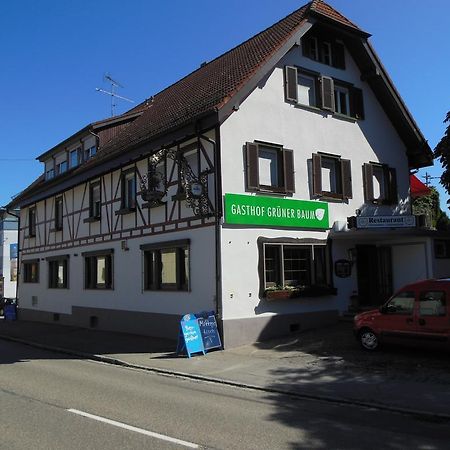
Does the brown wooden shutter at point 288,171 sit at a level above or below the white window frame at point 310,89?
below

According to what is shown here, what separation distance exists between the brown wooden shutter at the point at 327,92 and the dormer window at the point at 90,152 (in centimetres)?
1026

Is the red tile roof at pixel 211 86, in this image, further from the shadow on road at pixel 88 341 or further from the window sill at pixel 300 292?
the shadow on road at pixel 88 341

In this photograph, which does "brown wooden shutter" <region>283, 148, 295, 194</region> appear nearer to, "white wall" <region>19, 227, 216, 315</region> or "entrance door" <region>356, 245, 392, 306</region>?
"white wall" <region>19, 227, 216, 315</region>

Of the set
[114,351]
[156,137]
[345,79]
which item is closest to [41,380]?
[114,351]

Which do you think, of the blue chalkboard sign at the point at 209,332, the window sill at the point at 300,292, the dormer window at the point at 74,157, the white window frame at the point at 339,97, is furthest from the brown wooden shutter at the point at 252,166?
the dormer window at the point at 74,157

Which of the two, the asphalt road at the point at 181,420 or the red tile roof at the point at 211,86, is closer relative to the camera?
the asphalt road at the point at 181,420

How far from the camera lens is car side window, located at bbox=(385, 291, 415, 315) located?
1173 cm

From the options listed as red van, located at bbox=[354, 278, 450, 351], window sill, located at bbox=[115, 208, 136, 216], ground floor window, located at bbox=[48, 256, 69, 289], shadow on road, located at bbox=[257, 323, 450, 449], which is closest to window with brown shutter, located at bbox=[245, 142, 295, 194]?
shadow on road, located at bbox=[257, 323, 450, 449]

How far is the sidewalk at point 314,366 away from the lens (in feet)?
28.0

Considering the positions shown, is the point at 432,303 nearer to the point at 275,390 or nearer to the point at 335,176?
the point at 275,390

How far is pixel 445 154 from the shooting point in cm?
1762

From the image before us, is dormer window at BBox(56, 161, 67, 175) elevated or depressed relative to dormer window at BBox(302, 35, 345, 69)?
depressed

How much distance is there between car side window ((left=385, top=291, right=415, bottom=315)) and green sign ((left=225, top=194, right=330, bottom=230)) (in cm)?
436

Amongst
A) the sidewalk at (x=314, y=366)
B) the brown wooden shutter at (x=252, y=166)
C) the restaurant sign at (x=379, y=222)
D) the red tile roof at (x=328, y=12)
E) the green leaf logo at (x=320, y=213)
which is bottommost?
the sidewalk at (x=314, y=366)
